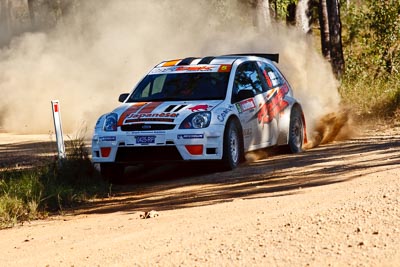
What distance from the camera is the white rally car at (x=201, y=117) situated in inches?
539

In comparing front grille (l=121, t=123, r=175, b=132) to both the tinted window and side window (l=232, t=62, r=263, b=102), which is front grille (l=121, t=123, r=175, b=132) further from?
the tinted window

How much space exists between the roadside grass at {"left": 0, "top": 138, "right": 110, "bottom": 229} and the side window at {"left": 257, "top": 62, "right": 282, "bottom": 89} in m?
3.20

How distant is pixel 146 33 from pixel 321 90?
29.8 feet

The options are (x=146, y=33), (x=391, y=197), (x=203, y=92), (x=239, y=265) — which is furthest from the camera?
(x=146, y=33)

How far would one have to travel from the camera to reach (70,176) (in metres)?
13.5

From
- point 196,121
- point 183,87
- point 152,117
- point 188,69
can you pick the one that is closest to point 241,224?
point 196,121

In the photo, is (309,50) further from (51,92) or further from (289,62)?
(51,92)

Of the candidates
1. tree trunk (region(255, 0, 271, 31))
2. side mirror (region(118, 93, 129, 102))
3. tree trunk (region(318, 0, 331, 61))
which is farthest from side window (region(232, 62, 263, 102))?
tree trunk (region(318, 0, 331, 61))

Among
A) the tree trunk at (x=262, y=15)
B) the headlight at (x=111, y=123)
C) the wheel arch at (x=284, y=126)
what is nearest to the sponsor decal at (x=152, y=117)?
the headlight at (x=111, y=123)

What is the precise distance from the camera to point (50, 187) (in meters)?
12.7

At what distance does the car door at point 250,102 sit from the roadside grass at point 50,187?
7.17 feet

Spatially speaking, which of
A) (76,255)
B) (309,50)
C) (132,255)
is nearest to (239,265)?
(132,255)

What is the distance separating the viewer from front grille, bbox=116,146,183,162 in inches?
539

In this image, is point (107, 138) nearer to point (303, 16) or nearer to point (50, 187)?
point (50, 187)
